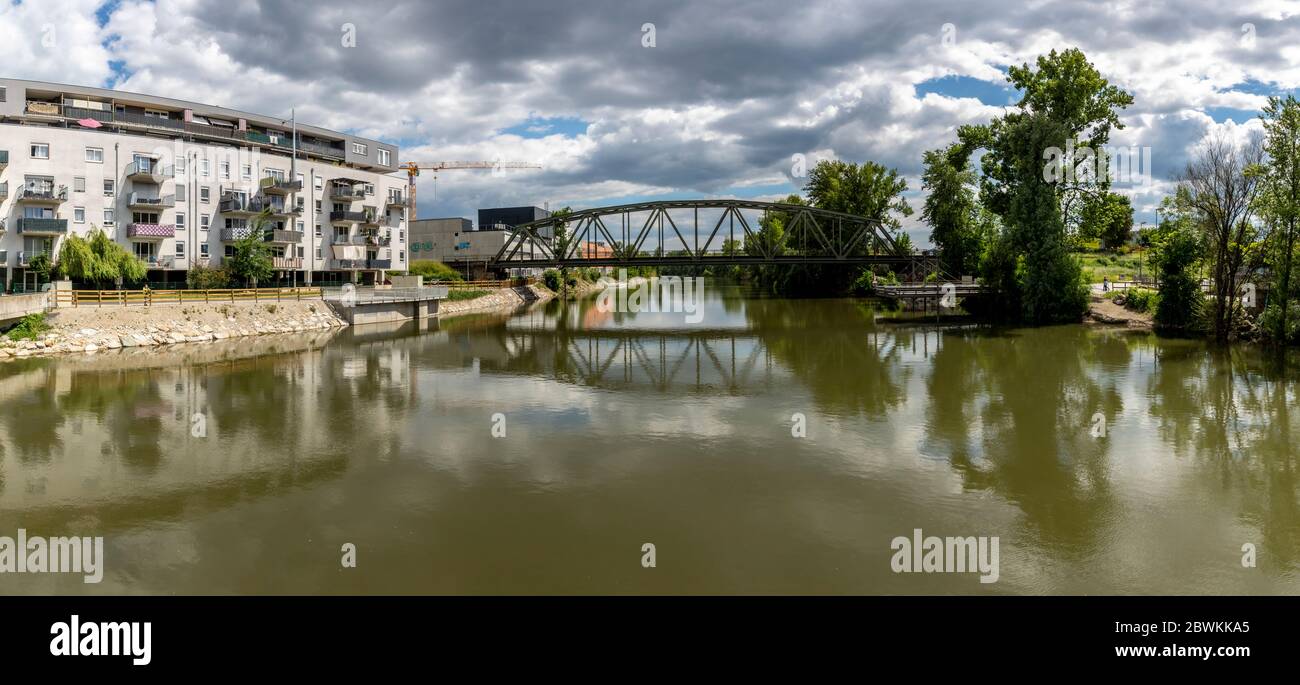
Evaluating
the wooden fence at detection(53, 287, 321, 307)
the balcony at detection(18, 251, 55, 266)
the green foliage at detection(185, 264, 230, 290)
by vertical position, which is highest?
the balcony at detection(18, 251, 55, 266)

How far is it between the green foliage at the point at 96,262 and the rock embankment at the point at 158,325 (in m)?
7.40

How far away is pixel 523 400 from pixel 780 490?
12486 millimetres

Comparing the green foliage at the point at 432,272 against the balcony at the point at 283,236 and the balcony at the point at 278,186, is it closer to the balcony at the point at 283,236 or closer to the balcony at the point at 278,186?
the balcony at the point at 283,236

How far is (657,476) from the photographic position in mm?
14969

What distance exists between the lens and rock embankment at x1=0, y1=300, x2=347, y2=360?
114 feet

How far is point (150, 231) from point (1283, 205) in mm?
72186

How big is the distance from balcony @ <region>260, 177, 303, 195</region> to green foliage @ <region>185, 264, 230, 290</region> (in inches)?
456

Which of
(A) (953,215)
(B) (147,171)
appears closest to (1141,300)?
(A) (953,215)

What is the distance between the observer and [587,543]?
1132 centimetres

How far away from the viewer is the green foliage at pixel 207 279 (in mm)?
53156

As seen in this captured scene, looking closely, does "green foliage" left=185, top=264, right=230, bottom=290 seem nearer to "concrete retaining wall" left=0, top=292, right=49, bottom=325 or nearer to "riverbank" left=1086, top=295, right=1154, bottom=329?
"concrete retaining wall" left=0, top=292, right=49, bottom=325

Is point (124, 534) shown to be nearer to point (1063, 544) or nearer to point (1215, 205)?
point (1063, 544)

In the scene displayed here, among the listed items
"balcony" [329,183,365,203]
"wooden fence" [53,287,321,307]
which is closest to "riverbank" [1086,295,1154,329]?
"wooden fence" [53,287,321,307]

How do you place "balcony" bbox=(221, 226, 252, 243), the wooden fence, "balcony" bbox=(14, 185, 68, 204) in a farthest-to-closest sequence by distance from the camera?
"balcony" bbox=(221, 226, 252, 243)
"balcony" bbox=(14, 185, 68, 204)
the wooden fence
